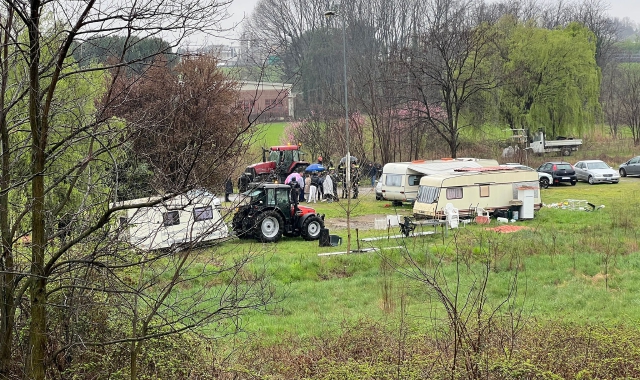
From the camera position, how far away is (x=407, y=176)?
26594mm

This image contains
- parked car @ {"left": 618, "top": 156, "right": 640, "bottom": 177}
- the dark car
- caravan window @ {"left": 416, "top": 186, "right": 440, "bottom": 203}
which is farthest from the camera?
parked car @ {"left": 618, "top": 156, "right": 640, "bottom": 177}

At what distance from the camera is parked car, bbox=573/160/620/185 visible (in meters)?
33.0

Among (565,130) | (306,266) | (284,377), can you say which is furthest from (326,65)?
(284,377)

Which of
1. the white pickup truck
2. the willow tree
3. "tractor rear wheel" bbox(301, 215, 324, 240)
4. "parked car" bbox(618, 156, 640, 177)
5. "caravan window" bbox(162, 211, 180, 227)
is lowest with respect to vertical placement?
"tractor rear wheel" bbox(301, 215, 324, 240)

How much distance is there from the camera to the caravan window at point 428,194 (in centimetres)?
2190

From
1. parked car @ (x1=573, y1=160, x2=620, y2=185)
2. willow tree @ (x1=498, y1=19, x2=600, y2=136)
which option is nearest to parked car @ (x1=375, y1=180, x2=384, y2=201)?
parked car @ (x1=573, y1=160, x2=620, y2=185)

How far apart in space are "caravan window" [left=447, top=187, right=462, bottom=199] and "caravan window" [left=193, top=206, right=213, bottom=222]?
16.9 meters

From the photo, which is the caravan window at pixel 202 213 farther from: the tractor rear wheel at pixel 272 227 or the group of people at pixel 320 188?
the group of people at pixel 320 188

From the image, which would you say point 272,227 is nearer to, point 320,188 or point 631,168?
point 320,188

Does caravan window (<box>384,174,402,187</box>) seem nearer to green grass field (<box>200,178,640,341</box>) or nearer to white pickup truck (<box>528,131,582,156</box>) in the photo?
green grass field (<box>200,178,640,341</box>)

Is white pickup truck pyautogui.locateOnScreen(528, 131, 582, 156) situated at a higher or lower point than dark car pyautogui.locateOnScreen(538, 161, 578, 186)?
higher

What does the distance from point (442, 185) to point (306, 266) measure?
8103 millimetres

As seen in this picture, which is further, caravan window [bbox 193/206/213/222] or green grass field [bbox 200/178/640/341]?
green grass field [bbox 200/178/640/341]

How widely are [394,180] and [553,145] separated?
68.4ft
